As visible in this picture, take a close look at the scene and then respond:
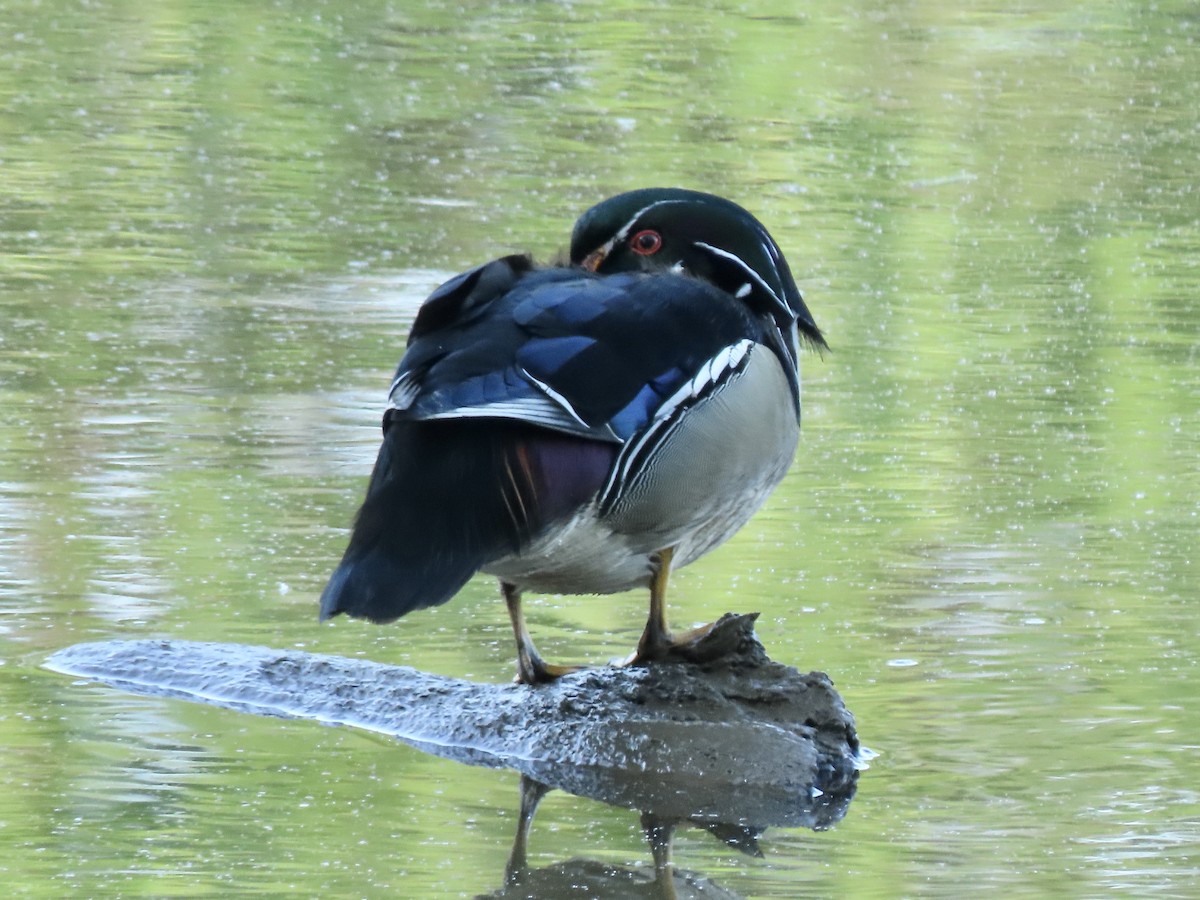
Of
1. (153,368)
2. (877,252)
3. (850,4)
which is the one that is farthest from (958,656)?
(850,4)

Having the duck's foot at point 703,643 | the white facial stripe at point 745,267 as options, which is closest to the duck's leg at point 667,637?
the duck's foot at point 703,643

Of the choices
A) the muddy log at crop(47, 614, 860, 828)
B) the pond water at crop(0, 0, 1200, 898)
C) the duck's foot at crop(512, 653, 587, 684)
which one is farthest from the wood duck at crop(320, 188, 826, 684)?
the pond water at crop(0, 0, 1200, 898)

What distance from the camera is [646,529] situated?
412 cm

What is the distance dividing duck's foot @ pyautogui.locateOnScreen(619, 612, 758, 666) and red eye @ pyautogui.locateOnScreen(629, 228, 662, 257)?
0.73 m

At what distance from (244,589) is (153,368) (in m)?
2.23

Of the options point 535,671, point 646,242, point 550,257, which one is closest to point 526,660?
point 535,671

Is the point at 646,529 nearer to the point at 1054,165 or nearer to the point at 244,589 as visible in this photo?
the point at 244,589

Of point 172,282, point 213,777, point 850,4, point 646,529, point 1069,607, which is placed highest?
point 646,529

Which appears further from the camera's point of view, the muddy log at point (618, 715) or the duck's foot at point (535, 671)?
the duck's foot at point (535, 671)

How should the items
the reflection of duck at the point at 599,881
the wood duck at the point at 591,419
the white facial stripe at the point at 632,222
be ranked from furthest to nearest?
1. the white facial stripe at the point at 632,222
2. the wood duck at the point at 591,419
3. the reflection of duck at the point at 599,881

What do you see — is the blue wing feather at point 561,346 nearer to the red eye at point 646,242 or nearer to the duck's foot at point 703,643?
the red eye at point 646,242

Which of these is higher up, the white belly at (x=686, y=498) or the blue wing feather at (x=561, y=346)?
the blue wing feather at (x=561, y=346)

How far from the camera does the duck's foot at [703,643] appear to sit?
167 inches

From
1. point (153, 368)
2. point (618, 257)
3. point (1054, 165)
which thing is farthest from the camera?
point (1054, 165)
